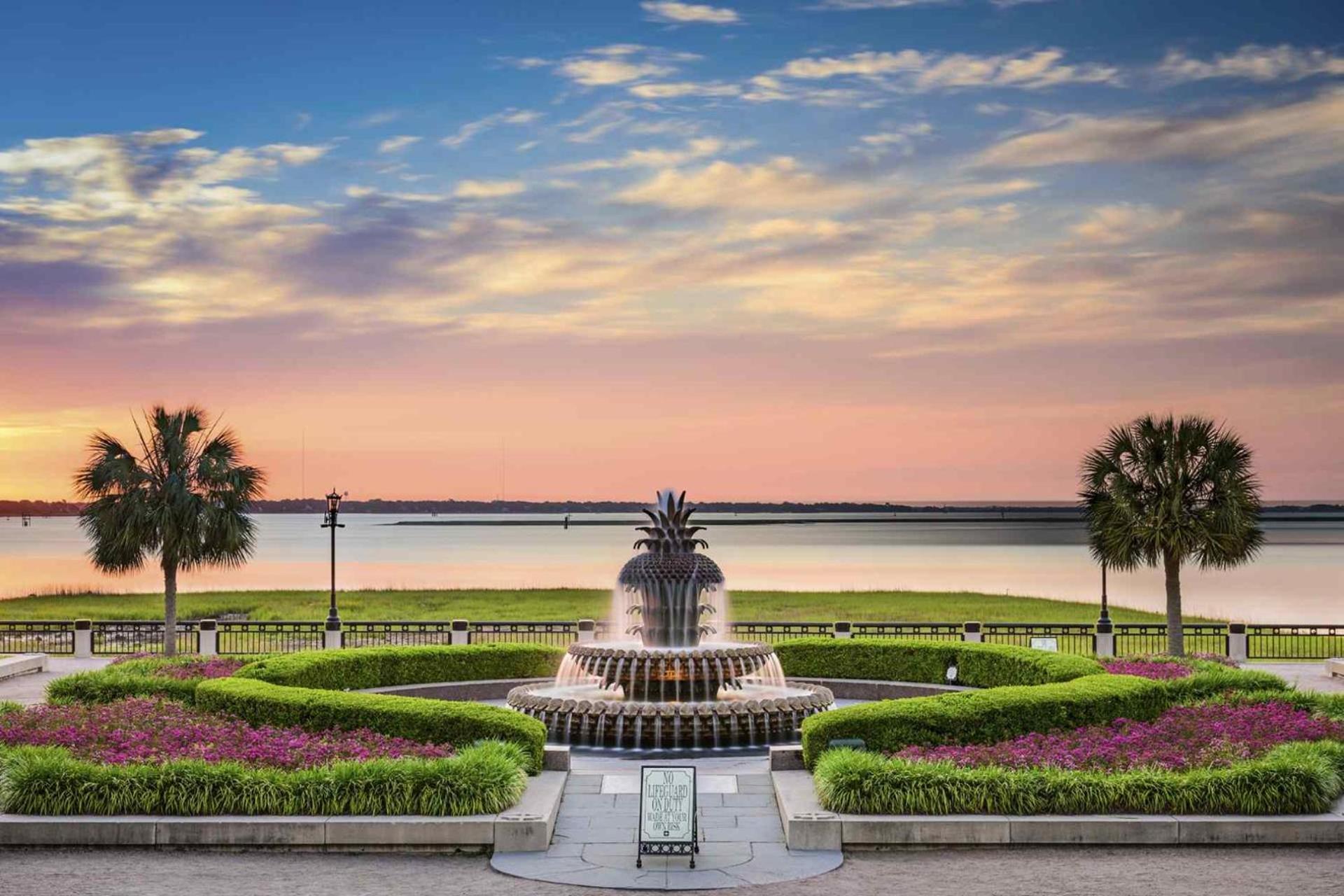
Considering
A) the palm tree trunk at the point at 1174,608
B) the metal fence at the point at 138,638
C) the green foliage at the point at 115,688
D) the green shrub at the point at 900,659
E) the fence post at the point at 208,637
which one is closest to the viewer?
the green foliage at the point at 115,688

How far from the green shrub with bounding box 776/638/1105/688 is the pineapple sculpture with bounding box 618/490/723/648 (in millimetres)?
4999

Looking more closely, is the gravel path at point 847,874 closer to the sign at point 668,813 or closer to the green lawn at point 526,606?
the sign at point 668,813

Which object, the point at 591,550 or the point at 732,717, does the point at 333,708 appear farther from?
the point at 591,550

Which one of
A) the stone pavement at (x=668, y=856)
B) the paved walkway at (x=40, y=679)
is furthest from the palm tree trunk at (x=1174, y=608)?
the paved walkway at (x=40, y=679)

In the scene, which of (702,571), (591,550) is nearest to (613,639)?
(702,571)

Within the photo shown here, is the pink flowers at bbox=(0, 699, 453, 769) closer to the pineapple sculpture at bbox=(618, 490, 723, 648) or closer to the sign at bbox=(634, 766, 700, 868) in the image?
the sign at bbox=(634, 766, 700, 868)

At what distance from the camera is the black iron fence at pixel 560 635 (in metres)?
34.4

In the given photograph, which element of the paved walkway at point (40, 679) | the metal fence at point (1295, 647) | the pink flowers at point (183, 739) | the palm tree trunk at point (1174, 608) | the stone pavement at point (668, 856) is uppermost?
the palm tree trunk at point (1174, 608)

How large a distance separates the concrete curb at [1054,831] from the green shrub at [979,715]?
3.00 m

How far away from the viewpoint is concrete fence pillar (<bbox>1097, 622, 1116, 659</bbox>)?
111 feet

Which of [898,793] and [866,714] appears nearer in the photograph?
[898,793]

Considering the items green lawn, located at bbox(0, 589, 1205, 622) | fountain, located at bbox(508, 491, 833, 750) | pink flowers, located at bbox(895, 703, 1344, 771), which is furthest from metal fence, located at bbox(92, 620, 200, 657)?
pink flowers, located at bbox(895, 703, 1344, 771)

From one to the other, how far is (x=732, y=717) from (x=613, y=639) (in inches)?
173

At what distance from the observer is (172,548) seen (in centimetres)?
3272
